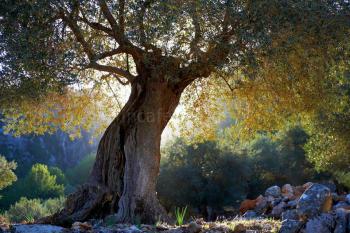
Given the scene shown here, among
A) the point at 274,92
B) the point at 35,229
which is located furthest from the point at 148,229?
the point at 274,92

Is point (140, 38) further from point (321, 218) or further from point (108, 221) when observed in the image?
point (321, 218)

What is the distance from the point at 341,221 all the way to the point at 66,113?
10.2 m

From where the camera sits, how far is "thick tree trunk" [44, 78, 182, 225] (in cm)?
1255

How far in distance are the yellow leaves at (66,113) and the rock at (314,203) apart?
801cm

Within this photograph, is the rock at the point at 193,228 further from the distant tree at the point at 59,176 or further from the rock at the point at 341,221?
the distant tree at the point at 59,176

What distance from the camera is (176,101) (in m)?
14.1

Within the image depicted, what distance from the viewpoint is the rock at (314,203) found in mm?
10086

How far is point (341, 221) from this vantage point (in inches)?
369

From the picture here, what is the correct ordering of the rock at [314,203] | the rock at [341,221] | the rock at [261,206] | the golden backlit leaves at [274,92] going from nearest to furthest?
the rock at [341,221]
the rock at [314,203]
the golden backlit leaves at [274,92]
the rock at [261,206]

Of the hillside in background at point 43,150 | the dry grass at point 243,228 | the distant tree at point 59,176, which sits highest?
the hillside in background at point 43,150

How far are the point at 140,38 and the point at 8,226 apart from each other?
15.3 ft

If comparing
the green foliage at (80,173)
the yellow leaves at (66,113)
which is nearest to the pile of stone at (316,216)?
the yellow leaves at (66,113)

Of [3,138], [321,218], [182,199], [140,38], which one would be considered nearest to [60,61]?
[140,38]

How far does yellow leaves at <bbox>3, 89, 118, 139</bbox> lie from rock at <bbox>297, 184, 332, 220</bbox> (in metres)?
8.01
